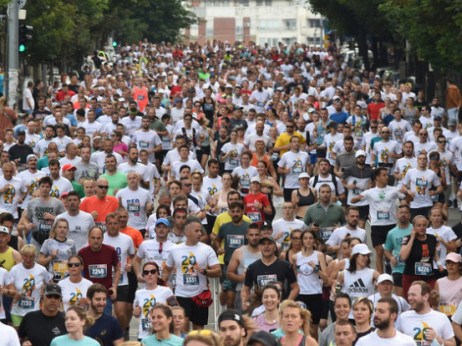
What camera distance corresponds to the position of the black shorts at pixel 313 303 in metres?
14.6

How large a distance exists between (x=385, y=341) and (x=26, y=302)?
14.6 feet

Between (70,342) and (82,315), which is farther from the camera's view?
(82,315)

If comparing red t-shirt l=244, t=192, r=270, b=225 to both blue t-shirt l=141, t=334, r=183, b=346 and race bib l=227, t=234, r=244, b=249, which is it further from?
blue t-shirt l=141, t=334, r=183, b=346

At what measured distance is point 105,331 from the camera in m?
12.2

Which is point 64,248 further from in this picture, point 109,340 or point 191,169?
point 191,169

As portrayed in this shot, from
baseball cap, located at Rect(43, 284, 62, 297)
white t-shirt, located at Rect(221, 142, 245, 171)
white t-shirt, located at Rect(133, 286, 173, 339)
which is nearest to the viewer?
baseball cap, located at Rect(43, 284, 62, 297)

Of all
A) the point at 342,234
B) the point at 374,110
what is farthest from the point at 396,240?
the point at 374,110

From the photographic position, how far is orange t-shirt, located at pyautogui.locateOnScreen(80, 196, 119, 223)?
55.7ft

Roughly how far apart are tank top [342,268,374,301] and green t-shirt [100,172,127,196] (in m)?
5.26

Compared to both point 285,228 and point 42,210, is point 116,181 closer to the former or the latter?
point 42,210

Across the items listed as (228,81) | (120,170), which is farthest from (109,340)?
(228,81)

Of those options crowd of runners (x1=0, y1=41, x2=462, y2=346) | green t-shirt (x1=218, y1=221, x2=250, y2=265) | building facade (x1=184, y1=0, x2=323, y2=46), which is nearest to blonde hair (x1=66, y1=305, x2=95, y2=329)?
crowd of runners (x1=0, y1=41, x2=462, y2=346)

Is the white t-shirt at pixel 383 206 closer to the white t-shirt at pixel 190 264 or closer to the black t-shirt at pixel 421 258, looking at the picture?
the black t-shirt at pixel 421 258

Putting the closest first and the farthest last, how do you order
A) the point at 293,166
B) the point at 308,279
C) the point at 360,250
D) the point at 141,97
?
the point at 360,250, the point at 308,279, the point at 293,166, the point at 141,97
